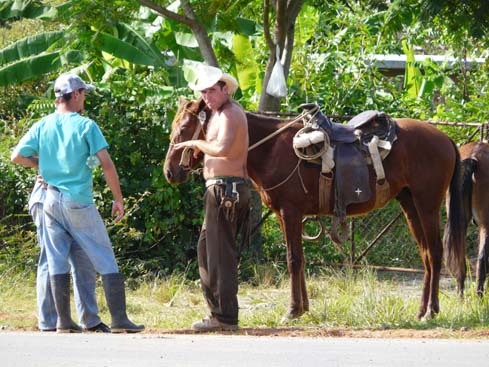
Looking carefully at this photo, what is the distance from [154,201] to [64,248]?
14.6ft

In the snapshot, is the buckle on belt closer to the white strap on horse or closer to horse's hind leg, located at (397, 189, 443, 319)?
the white strap on horse

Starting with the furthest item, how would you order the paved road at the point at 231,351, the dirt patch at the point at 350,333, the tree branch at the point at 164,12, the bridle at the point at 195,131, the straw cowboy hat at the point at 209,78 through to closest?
the tree branch at the point at 164,12
the bridle at the point at 195,131
the straw cowboy hat at the point at 209,78
the dirt patch at the point at 350,333
the paved road at the point at 231,351

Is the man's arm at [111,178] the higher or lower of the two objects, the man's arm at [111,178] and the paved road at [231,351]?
the higher

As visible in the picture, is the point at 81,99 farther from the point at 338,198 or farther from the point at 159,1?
the point at 159,1

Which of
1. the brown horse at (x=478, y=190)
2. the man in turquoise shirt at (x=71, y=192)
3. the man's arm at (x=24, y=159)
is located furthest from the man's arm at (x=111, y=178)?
the brown horse at (x=478, y=190)

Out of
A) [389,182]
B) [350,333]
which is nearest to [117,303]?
[350,333]

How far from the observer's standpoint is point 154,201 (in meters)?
12.8

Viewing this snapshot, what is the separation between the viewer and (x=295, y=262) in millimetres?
9625

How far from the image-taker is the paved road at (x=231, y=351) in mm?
6551

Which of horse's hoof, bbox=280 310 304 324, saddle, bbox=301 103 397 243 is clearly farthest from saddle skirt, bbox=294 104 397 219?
horse's hoof, bbox=280 310 304 324

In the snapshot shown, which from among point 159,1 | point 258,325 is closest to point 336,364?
point 258,325

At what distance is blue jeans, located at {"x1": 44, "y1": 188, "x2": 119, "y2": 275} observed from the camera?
8.27 metres

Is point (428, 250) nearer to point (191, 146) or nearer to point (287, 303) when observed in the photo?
point (287, 303)

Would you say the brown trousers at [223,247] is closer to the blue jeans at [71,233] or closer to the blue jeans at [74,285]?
the blue jeans at [71,233]
